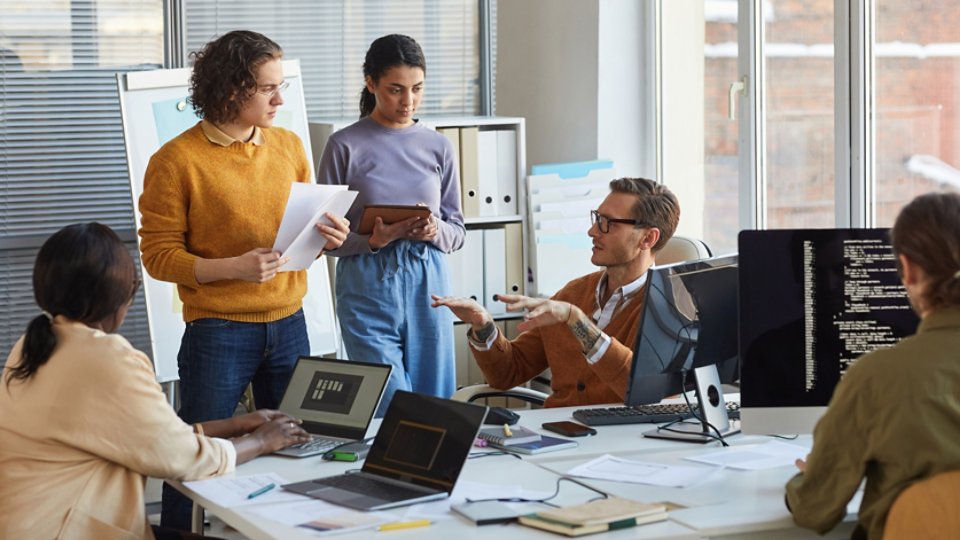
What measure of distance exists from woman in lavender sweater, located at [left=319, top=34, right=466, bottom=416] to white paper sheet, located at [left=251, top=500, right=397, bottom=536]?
1371 millimetres

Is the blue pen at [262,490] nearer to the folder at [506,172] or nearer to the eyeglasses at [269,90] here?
the eyeglasses at [269,90]

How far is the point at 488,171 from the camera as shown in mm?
4828

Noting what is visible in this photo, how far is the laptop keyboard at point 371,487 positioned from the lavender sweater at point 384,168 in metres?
1.28

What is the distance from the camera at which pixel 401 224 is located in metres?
3.44

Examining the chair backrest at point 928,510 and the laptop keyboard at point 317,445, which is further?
the laptop keyboard at point 317,445

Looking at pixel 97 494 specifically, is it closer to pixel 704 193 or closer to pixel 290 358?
pixel 290 358

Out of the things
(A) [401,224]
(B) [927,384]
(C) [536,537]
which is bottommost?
(C) [536,537]

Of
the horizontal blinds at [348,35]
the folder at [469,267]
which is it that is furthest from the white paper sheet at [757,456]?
the horizontal blinds at [348,35]

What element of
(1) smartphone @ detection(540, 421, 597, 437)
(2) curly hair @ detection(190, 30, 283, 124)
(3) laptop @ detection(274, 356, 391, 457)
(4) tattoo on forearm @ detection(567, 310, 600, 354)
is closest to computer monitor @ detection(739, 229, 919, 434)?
(1) smartphone @ detection(540, 421, 597, 437)

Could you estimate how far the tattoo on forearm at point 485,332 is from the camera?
3.12 metres

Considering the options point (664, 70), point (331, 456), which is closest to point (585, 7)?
point (664, 70)

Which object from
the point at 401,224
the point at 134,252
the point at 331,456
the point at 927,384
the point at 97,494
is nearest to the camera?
the point at 927,384

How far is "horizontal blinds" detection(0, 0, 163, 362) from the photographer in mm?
4500

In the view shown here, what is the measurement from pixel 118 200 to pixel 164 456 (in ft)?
8.80
